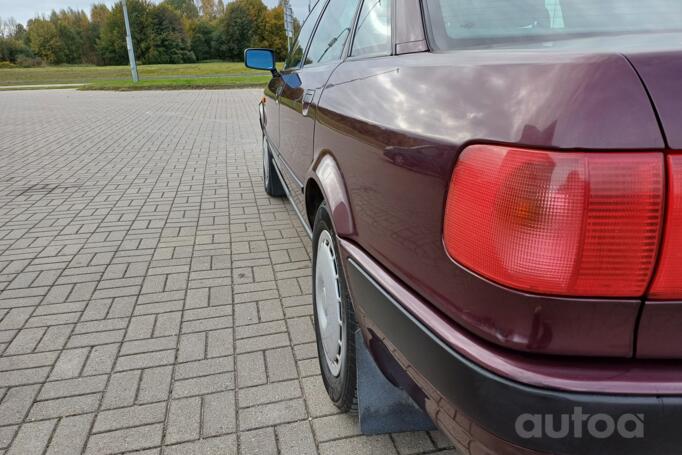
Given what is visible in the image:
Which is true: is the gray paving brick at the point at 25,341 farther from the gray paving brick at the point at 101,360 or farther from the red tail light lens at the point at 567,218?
the red tail light lens at the point at 567,218

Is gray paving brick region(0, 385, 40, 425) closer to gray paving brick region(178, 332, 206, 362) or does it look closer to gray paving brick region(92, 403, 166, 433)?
gray paving brick region(92, 403, 166, 433)

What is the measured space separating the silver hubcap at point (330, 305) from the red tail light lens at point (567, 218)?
0.97 metres

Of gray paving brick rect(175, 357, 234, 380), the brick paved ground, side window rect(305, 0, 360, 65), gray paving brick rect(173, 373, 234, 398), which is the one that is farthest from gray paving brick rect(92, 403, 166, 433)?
side window rect(305, 0, 360, 65)

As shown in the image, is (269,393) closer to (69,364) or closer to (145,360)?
(145,360)

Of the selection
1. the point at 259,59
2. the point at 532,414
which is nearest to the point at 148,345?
the point at 532,414

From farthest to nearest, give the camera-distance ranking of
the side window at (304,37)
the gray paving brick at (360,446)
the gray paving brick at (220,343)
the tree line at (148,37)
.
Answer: the tree line at (148,37) → the side window at (304,37) → the gray paving brick at (220,343) → the gray paving brick at (360,446)

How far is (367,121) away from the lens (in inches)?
58.4

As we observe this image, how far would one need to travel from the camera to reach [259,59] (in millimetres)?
4039

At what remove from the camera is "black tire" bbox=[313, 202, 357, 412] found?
177cm

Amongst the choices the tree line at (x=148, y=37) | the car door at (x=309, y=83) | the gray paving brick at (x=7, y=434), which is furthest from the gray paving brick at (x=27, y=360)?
the tree line at (x=148, y=37)

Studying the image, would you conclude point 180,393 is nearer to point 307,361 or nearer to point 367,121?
point 307,361

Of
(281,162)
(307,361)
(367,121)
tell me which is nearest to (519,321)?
(367,121)

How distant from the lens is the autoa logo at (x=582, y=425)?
90 centimetres

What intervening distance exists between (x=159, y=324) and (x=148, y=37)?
62.1 meters
